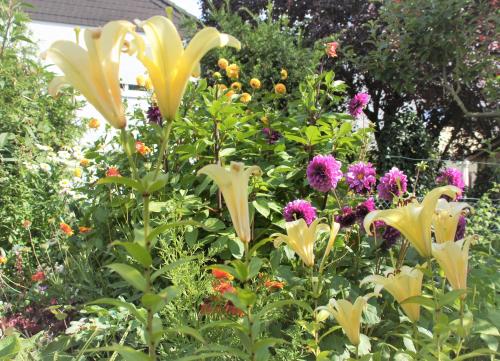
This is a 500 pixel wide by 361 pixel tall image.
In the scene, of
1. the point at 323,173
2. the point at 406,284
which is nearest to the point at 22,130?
the point at 323,173

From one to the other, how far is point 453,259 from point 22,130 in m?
3.71

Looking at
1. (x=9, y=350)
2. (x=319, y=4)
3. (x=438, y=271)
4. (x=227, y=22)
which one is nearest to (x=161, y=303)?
(x=9, y=350)

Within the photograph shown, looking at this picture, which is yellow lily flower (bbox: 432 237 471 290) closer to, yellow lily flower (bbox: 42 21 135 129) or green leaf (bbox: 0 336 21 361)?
yellow lily flower (bbox: 42 21 135 129)

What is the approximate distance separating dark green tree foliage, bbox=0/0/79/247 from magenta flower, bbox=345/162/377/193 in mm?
2208

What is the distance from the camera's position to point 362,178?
2045mm

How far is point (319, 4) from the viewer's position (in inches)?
334

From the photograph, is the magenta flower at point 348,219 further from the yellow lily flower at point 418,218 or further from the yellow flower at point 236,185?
the yellow flower at point 236,185

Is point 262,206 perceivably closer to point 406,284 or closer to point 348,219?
point 348,219

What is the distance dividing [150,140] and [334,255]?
4.34 feet

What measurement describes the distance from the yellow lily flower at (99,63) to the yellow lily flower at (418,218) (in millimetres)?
565

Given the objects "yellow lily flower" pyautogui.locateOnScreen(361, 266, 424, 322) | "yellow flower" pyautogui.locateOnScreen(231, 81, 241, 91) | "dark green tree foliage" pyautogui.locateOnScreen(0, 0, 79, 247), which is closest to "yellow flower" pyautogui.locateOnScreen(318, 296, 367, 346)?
"yellow lily flower" pyautogui.locateOnScreen(361, 266, 424, 322)

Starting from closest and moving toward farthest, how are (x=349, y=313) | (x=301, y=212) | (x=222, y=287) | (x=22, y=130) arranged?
(x=349, y=313)
(x=222, y=287)
(x=301, y=212)
(x=22, y=130)

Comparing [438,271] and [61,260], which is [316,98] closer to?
[438,271]

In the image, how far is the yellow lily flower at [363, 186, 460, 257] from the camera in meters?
0.98
